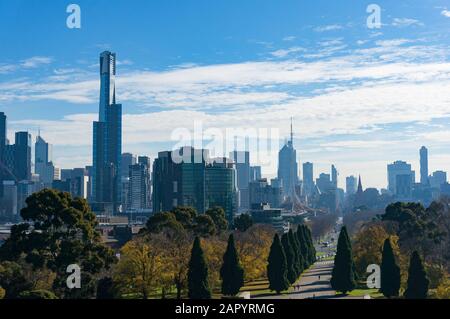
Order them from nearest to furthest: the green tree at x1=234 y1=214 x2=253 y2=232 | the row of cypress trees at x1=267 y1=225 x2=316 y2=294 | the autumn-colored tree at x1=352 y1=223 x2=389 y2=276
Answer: the row of cypress trees at x1=267 y1=225 x2=316 y2=294, the autumn-colored tree at x1=352 y1=223 x2=389 y2=276, the green tree at x1=234 y1=214 x2=253 y2=232

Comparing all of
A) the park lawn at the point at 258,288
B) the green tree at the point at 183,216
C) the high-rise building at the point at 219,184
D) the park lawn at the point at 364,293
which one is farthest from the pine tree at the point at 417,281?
the high-rise building at the point at 219,184

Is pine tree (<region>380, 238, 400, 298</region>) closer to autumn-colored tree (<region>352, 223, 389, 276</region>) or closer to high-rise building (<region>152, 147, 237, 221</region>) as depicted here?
autumn-colored tree (<region>352, 223, 389, 276</region>)

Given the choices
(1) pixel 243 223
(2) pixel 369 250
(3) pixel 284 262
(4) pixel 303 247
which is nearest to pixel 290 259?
(3) pixel 284 262

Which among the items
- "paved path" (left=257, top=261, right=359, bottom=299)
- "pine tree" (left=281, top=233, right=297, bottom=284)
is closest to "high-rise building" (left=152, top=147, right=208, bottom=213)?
"paved path" (left=257, top=261, right=359, bottom=299)

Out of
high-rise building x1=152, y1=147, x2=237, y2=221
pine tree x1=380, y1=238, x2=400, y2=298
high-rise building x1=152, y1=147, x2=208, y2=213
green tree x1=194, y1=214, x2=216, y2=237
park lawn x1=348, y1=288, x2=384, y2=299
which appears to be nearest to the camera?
pine tree x1=380, y1=238, x2=400, y2=298

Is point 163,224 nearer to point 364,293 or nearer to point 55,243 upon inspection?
point 55,243
